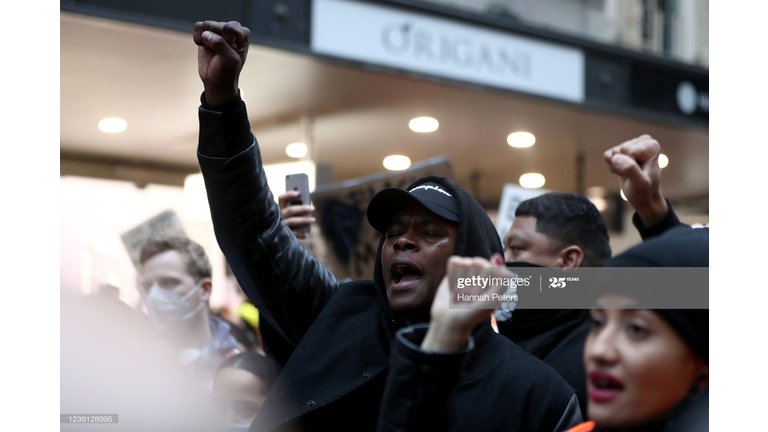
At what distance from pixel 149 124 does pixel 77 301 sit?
3.76m

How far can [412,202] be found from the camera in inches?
58.2

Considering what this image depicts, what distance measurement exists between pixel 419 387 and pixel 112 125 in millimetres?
5143

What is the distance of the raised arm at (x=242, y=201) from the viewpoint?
145 cm

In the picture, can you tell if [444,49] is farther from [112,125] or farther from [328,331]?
[328,331]

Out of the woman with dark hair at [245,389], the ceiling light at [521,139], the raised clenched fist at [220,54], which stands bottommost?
the woman with dark hair at [245,389]

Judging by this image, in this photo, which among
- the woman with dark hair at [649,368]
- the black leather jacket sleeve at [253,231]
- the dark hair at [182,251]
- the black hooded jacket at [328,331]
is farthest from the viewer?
the dark hair at [182,251]

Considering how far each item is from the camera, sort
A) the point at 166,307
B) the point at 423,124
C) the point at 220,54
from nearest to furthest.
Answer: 1. the point at 220,54
2. the point at 166,307
3. the point at 423,124

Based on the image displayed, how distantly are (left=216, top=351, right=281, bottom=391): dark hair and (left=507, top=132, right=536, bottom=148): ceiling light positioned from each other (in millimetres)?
4693

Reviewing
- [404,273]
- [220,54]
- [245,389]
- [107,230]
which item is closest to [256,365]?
[245,389]

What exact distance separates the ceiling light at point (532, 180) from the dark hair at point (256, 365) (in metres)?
6.04

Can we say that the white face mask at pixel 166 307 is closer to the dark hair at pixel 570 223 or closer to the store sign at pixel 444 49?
the dark hair at pixel 570 223

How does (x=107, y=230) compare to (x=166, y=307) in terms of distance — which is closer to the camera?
(x=166, y=307)

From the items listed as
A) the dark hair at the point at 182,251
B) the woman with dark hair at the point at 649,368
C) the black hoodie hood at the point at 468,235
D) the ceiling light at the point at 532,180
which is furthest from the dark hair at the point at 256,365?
the ceiling light at the point at 532,180

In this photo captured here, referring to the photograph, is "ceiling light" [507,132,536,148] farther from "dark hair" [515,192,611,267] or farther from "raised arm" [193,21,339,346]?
"raised arm" [193,21,339,346]
